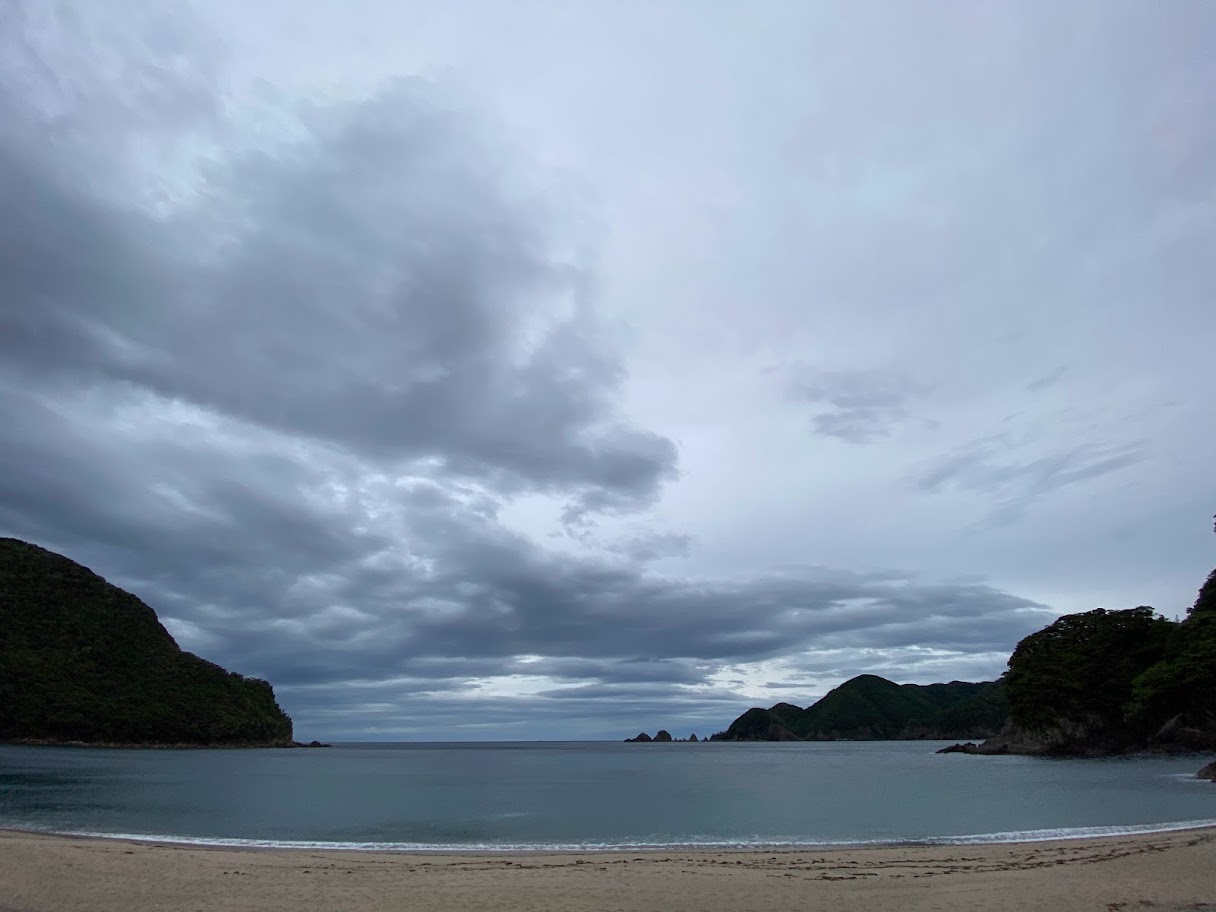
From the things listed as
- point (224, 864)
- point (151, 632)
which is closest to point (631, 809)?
point (224, 864)

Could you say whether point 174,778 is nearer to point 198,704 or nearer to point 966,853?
point 966,853

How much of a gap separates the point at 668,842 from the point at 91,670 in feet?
551

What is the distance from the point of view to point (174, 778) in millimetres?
71938

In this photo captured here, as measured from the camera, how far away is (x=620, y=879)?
20906mm

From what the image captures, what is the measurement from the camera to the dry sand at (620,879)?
17297 millimetres

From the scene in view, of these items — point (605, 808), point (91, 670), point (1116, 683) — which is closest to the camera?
point (605, 808)

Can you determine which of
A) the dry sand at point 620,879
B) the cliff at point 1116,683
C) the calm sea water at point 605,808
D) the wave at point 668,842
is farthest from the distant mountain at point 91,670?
the cliff at point 1116,683

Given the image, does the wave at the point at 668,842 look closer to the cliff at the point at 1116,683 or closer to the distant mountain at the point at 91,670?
the cliff at the point at 1116,683

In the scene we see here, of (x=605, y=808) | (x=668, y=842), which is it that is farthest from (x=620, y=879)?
(x=605, y=808)

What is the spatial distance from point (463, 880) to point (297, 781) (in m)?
63.9

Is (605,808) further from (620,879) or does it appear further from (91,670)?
(91,670)

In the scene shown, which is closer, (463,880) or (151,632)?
(463,880)

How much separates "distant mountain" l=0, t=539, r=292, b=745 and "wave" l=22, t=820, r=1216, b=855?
467 feet

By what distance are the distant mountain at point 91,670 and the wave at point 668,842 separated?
467 feet
